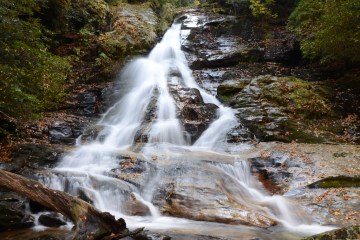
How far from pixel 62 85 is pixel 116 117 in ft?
9.09

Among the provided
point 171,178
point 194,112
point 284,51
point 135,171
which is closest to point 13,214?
point 135,171

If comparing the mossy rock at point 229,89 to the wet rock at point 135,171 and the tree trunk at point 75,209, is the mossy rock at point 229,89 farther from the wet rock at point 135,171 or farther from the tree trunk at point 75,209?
the tree trunk at point 75,209

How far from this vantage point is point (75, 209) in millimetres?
4977

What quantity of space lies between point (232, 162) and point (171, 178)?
6.38ft

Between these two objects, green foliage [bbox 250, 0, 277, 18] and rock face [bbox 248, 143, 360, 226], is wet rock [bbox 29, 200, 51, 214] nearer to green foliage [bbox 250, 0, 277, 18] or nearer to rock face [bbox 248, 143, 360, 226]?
rock face [bbox 248, 143, 360, 226]

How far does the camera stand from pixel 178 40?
65.1 ft

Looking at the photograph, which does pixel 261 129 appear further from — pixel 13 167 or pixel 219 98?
pixel 13 167

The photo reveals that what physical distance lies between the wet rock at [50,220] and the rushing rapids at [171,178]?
2.82ft

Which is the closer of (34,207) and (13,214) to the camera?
(13,214)

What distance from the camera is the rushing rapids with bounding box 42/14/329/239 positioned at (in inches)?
248

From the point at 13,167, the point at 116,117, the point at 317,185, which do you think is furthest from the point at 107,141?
the point at 317,185

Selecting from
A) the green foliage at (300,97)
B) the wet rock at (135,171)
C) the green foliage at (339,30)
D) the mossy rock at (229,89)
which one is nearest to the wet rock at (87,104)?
the wet rock at (135,171)

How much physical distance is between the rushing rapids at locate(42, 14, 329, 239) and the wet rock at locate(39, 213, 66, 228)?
86 cm

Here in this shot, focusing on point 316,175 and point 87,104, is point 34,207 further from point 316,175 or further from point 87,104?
point 87,104
